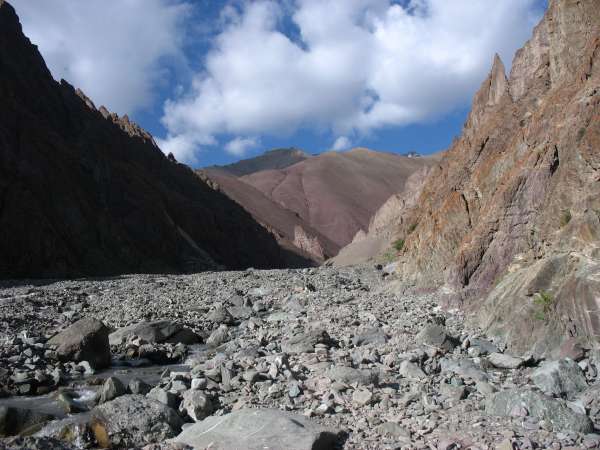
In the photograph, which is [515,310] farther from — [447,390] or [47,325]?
[47,325]

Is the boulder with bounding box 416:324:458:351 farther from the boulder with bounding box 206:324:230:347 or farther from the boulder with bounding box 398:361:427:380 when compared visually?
the boulder with bounding box 206:324:230:347

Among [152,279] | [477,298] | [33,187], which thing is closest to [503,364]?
[477,298]

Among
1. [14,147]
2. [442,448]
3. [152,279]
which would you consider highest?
[14,147]

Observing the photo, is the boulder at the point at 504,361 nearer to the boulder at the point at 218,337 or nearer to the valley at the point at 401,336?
the valley at the point at 401,336

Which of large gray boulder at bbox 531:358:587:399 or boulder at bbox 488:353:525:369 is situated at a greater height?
boulder at bbox 488:353:525:369

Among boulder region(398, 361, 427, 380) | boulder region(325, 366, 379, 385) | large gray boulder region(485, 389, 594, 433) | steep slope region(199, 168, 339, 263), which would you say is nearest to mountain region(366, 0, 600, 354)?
boulder region(398, 361, 427, 380)

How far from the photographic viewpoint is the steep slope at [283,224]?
89875 millimetres

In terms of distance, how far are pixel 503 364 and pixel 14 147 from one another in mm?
38892

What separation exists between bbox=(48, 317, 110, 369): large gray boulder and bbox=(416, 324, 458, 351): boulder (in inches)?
250

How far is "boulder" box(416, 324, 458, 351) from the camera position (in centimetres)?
1018

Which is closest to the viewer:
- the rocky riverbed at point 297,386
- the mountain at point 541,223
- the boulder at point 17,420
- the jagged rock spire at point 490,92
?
the rocky riverbed at point 297,386

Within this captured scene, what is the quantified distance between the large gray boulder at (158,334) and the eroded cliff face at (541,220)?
662 centimetres

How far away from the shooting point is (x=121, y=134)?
6259cm

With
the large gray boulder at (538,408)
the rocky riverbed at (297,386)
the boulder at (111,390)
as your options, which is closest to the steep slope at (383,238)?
the rocky riverbed at (297,386)
